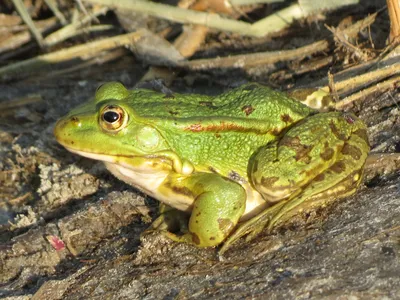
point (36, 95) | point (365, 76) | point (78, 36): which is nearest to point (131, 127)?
point (365, 76)

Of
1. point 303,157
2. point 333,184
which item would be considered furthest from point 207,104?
point 333,184

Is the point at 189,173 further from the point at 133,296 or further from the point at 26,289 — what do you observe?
the point at 26,289

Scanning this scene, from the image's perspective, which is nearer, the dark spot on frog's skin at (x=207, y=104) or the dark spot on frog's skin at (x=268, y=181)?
the dark spot on frog's skin at (x=268, y=181)

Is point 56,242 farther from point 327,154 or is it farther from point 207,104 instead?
point 327,154

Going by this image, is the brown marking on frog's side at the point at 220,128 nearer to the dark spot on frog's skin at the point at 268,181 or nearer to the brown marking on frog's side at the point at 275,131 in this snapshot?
the brown marking on frog's side at the point at 275,131

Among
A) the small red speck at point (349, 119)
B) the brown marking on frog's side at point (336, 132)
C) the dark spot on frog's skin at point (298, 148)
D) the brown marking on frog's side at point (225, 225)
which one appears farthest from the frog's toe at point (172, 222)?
the small red speck at point (349, 119)
